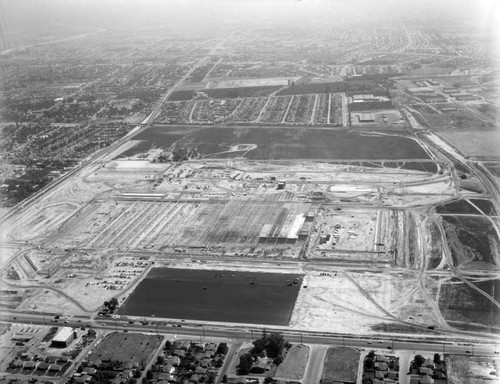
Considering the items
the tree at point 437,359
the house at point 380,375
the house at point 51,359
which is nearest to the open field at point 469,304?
the tree at point 437,359

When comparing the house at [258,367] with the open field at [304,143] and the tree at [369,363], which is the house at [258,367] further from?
the open field at [304,143]

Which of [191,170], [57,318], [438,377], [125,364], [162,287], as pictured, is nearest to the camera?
[438,377]

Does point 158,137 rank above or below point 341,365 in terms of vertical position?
below

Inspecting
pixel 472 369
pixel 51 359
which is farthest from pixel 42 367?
pixel 472 369

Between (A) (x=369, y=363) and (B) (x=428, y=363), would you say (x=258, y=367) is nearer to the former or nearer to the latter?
(A) (x=369, y=363)

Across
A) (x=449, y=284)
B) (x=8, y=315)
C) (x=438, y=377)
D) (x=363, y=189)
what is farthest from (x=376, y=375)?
(x=363, y=189)

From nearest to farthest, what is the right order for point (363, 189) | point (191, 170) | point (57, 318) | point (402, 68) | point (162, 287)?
point (57, 318) < point (162, 287) < point (363, 189) < point (191, 170) < point (402, 68)

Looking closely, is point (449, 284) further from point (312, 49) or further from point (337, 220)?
point (312, 49)
